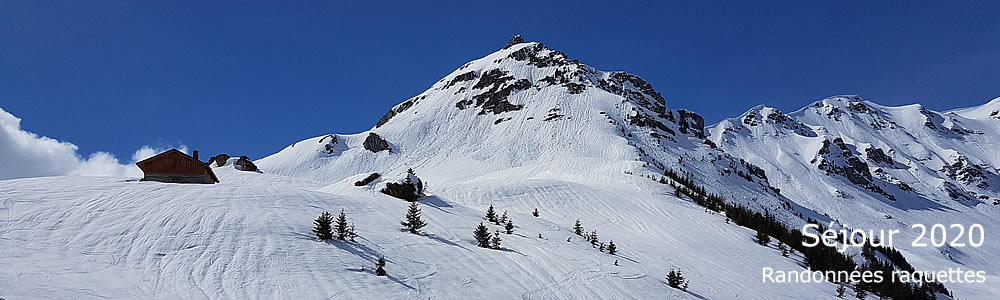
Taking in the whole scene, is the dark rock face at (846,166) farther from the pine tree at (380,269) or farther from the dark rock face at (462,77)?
the pine tree at (380,269)

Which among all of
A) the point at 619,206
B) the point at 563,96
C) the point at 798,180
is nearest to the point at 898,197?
the point at 798,180

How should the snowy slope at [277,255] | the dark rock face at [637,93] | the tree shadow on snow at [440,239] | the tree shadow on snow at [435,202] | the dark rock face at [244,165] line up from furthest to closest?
the dark rock face at [637,93] → the dark rock face at [244,165] → the tree shadow on snow at [435,202] → the tree shadow on snow at [440,239] → the snowy slope at [277,255]

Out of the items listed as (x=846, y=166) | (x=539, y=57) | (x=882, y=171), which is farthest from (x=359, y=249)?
(x=882, y=171)

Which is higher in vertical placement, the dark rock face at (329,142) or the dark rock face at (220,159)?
the dark rock face at (329,142)

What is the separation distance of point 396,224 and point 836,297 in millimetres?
12349

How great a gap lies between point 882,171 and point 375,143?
138973 millimetres

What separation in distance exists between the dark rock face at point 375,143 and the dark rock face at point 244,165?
21.7 metres

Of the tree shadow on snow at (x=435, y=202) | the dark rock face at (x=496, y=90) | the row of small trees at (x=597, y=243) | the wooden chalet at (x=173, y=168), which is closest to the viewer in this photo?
the row of small trees at (x=597, y=243)

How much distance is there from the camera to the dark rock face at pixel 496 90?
314 feet

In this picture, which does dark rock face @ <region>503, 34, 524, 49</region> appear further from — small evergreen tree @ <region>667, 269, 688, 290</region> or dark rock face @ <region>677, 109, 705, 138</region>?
small evergreen tree @ <region>667, 269, 688, 290</region>

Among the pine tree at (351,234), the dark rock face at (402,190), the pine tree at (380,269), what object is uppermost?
the dark rock face at (402,190)

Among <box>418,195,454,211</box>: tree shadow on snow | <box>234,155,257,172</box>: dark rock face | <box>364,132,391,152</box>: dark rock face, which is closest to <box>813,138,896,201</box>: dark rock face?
<box>364,132,391,152</box>: dark rock face

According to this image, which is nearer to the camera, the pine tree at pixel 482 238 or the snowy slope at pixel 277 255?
the snowy slope at pixel 277 255

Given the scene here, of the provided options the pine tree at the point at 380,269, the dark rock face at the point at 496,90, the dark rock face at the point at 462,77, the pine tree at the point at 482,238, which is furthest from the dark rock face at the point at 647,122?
the pine tree at the point at 380,269
